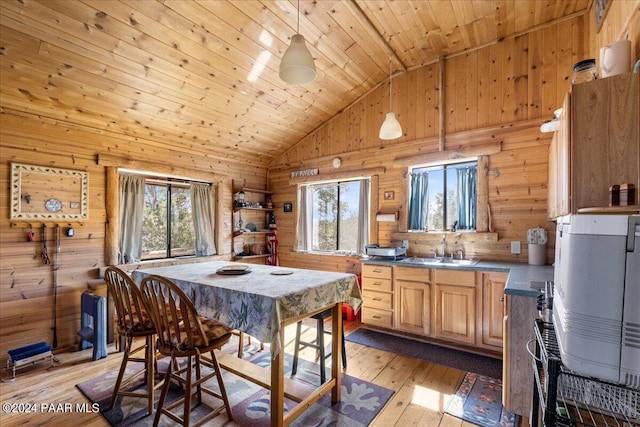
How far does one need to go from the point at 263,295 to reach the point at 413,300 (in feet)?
7.27

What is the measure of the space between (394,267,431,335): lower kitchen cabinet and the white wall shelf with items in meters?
2.47

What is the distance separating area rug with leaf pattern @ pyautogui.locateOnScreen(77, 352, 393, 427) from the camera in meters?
2.03

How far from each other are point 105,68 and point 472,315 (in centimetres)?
432

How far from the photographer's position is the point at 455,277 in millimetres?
3105

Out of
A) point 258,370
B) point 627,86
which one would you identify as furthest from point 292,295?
point 627,86

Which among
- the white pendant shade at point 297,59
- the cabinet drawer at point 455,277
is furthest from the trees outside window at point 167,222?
the cabinet drawer at point 455,277

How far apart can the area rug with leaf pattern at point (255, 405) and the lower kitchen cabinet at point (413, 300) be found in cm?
111

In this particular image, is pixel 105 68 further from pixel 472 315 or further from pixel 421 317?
pixel 472 315

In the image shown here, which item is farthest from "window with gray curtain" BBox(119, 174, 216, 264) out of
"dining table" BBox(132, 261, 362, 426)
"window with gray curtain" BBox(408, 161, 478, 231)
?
"window with gray curtain" BBox(408, 161, 478, 231)

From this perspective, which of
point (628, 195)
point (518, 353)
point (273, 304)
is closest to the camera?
point (628, 195)

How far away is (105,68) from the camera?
2740mm

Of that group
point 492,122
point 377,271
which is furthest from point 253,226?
point 492,122

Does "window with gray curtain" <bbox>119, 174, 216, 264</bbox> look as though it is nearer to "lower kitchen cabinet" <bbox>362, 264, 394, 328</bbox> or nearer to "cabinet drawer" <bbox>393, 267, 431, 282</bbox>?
"lower kitchen cabinet" <bbox>362, 264, 394, 328</bbox>

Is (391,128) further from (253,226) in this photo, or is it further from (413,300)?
(253,226)
